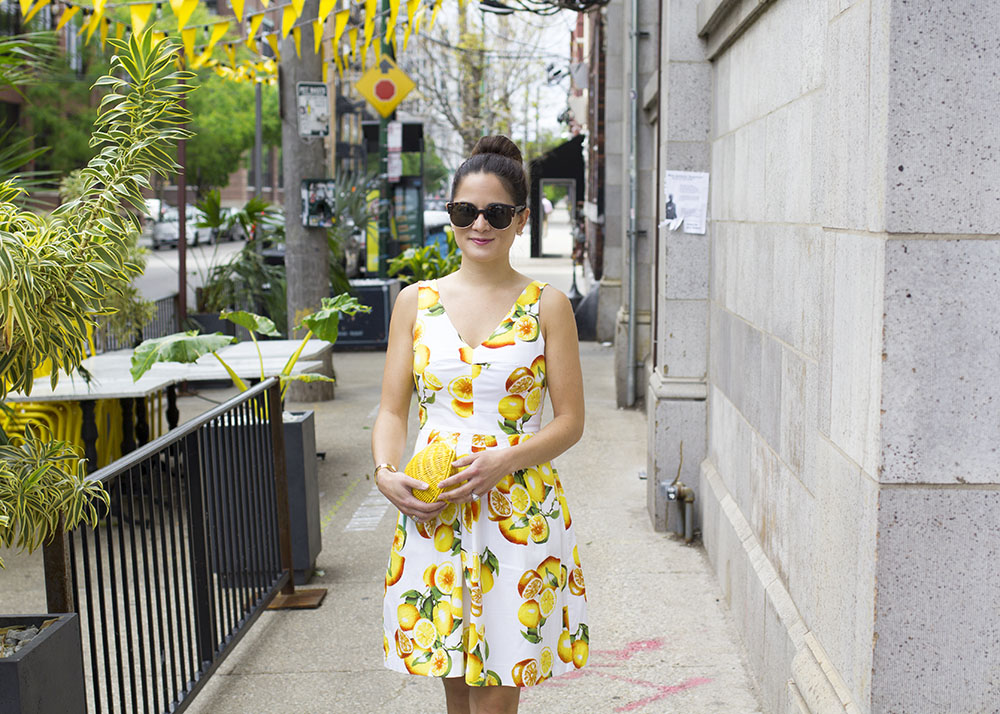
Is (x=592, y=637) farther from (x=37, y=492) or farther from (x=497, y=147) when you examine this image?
(x=37, y=492)

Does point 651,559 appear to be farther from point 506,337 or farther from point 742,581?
point 506,337

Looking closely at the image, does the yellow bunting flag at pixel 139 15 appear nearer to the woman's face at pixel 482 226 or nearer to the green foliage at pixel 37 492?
the woman's face at pixel 482 226

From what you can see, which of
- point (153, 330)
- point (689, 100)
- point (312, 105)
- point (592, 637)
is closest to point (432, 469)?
point (592, 637)

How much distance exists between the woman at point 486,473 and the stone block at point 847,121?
83 cm

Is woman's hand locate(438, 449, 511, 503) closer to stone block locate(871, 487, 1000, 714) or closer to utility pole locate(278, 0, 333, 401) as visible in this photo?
stone block locate(871, 487, 1000, 714)

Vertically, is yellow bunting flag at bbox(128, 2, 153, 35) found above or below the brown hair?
above

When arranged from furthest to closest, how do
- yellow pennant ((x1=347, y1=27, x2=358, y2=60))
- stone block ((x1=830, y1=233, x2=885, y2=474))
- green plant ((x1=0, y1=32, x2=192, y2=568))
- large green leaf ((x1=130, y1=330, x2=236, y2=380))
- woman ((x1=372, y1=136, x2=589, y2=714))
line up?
yellow pennant ((x1=347, y1=27, x2=358, y2=60))
large green leaf ((x1=130, y1=330, x2=236, y2=380))
woman ((x1=372, y1=136, x2=589, y2=714))
green plant ((x1=0, y1=32, x2=192, y2=568))
stone block ((x1=830, y1=233, x2=885, y2=474))

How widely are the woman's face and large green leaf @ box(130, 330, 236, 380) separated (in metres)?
3.66

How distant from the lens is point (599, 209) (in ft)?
64.1

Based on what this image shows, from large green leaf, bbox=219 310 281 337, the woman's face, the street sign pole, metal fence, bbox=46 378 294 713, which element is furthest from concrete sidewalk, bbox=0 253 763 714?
the street sign pole

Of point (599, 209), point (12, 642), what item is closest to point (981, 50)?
point (12, 642)

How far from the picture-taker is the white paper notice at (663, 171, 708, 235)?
6.69 m

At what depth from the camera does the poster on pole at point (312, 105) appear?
37.7 feet

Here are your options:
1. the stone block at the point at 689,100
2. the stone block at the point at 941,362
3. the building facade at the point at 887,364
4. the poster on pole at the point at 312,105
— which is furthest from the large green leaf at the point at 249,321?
the poster on pole at the point at 312,105
